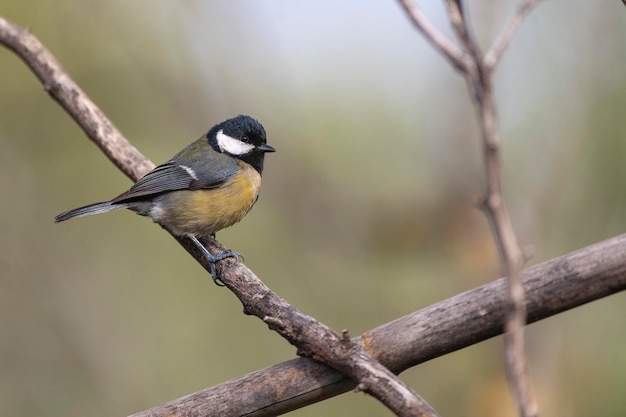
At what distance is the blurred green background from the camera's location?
3.71 metres

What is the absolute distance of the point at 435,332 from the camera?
1.99 metres

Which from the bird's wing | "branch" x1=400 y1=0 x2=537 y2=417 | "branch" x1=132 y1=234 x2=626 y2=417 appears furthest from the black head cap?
"branch" x1=400 y1=0 x2=537 y2=417

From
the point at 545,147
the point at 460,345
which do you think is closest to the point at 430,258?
the point at 545,147

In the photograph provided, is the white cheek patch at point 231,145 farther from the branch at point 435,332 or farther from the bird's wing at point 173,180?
the branch at point 435,332

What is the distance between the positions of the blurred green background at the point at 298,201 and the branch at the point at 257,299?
1.12 meters

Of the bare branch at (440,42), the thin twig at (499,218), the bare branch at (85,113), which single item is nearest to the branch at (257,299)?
the bare branch at (85,113)

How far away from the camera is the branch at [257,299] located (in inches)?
71.1

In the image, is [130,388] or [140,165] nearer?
[140,165]

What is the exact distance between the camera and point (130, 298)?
186 inches

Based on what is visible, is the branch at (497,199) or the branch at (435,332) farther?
the branch at (435,332)

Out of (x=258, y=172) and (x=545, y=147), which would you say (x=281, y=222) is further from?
(x=545, y=147)

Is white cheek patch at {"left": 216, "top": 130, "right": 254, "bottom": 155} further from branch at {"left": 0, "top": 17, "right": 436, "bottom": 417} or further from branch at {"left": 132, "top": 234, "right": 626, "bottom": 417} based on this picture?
branch at {"left": 132, "top": 234, "right": 626, "bottom": 417}

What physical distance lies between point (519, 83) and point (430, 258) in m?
1.16

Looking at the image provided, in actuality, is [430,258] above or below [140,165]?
above
